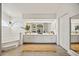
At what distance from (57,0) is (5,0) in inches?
20.8

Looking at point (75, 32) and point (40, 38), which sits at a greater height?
point (75, 32)

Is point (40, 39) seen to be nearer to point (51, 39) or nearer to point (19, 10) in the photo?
point (51, 39)

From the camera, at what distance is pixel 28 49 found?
14.7 ft

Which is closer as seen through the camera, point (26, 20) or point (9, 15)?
point (9, 15)

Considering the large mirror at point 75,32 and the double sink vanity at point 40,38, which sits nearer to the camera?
the large mirror at point 75,32

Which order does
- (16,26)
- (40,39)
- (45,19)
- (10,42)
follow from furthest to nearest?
(40,39)
(16,26)
(45,19)
(10,42)

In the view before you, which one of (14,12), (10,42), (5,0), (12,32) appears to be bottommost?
(10,42)

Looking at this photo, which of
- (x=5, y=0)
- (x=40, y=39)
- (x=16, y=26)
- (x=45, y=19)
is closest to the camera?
(x=5, y=0)

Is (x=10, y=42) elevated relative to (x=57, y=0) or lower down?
lower down

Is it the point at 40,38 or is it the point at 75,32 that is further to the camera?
the point at 40,38

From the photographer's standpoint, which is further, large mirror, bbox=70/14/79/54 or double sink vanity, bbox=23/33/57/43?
double sink vanity, bbox=23/33/57/43

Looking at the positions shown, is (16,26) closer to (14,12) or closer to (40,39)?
(14,12)

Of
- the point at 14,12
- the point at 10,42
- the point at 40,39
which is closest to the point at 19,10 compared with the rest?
the point at 14,12

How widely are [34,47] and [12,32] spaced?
3.13ft
